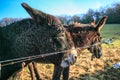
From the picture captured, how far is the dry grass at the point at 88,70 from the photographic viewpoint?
36.1ft

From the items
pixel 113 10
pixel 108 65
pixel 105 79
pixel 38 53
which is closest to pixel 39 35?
pixel 38 53

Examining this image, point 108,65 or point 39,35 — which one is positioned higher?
point 39,35

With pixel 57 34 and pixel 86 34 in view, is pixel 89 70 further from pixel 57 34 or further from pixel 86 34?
pixel 57 34

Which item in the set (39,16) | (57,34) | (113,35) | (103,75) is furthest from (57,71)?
(113,35)

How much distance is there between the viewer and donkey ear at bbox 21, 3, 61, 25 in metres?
6.18

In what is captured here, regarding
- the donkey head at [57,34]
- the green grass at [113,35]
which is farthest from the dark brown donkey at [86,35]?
the green grass at [113,35]

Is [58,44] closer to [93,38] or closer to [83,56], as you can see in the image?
[93,38]

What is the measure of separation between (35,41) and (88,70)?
6059 millimetres

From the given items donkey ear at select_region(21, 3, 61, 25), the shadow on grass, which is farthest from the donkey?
the shadow on grass

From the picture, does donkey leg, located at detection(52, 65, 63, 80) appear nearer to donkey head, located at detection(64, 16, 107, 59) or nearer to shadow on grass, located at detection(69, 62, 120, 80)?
donkey head, located at detection(64, 16, 107, 59)

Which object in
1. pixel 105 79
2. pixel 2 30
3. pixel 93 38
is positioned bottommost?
pixel 105 79

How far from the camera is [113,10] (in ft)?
139

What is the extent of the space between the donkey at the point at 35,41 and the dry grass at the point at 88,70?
3.56 m

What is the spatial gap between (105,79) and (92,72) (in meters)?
0.92
